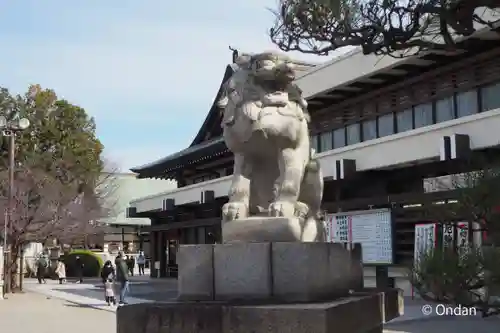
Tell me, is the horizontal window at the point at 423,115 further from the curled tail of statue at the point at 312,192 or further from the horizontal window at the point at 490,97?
the curled tail of statue at the point at 312,192

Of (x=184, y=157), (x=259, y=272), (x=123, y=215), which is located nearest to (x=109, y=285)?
(x=184, y=157)

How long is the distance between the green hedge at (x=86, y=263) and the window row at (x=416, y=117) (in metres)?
20.1

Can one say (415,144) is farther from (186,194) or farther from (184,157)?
(184,157)

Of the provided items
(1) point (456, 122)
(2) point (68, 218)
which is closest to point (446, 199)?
(1) point (456, 122)

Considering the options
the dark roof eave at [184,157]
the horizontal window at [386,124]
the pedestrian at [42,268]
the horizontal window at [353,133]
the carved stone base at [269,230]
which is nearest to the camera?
the carved stone base at [269,230]

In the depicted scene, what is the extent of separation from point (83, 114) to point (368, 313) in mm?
35866

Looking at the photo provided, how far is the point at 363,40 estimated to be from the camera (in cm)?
741

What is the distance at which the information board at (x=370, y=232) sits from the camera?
17.7 metres

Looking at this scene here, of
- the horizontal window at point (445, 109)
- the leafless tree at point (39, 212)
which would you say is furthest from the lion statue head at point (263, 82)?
the leafless tree at point (39, 212)

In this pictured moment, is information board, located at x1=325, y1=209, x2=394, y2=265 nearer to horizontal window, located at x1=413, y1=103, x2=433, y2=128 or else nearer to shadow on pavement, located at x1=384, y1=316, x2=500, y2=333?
horizontal window, located at x1=413, y1=103, x2=433, y2=128

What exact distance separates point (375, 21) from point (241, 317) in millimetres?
4218

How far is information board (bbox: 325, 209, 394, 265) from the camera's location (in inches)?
696

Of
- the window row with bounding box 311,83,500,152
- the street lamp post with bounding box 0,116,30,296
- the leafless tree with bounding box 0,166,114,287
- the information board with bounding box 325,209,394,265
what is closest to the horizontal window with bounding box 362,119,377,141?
the window row with bounding box 311,83,500,152

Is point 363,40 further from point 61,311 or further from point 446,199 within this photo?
point 61,311
